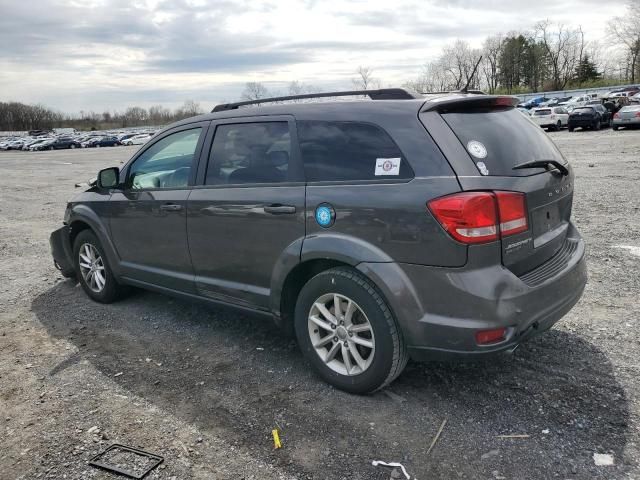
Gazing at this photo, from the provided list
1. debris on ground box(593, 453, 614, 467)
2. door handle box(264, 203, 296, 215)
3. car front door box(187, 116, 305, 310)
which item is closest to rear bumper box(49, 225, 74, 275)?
car front door box(187, 116, 305, 310)

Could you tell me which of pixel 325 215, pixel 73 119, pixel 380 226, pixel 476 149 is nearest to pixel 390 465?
pixel 380 226

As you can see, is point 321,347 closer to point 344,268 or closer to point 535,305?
point 344,268

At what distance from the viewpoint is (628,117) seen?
1087 inches

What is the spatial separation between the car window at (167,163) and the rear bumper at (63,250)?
4.58ft

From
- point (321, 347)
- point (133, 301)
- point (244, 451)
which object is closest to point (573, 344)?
point (321, 347)

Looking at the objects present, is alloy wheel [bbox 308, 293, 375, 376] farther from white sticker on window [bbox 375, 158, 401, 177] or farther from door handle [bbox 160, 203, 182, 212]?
door handle [bbox 160, 203, 182, 212]

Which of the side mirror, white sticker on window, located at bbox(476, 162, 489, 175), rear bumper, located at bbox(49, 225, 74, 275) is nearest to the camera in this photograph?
white sticker on window, located at bbox(476, 162, 489, 175)

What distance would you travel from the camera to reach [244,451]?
9.59 feet

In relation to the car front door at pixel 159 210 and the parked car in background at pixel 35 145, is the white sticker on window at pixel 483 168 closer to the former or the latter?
the car front door at pixel 159 210

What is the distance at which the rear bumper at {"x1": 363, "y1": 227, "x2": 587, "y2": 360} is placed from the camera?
9.34 feet

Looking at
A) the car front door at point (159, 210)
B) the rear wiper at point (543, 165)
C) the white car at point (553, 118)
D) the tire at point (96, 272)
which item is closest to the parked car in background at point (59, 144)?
the white car at point (553, 118)

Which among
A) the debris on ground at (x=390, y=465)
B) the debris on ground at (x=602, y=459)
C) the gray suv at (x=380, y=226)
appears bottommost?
the debris on ground at (x=390, y=465)

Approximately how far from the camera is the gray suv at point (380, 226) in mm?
2885

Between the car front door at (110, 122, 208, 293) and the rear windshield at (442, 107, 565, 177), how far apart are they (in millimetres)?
2082
